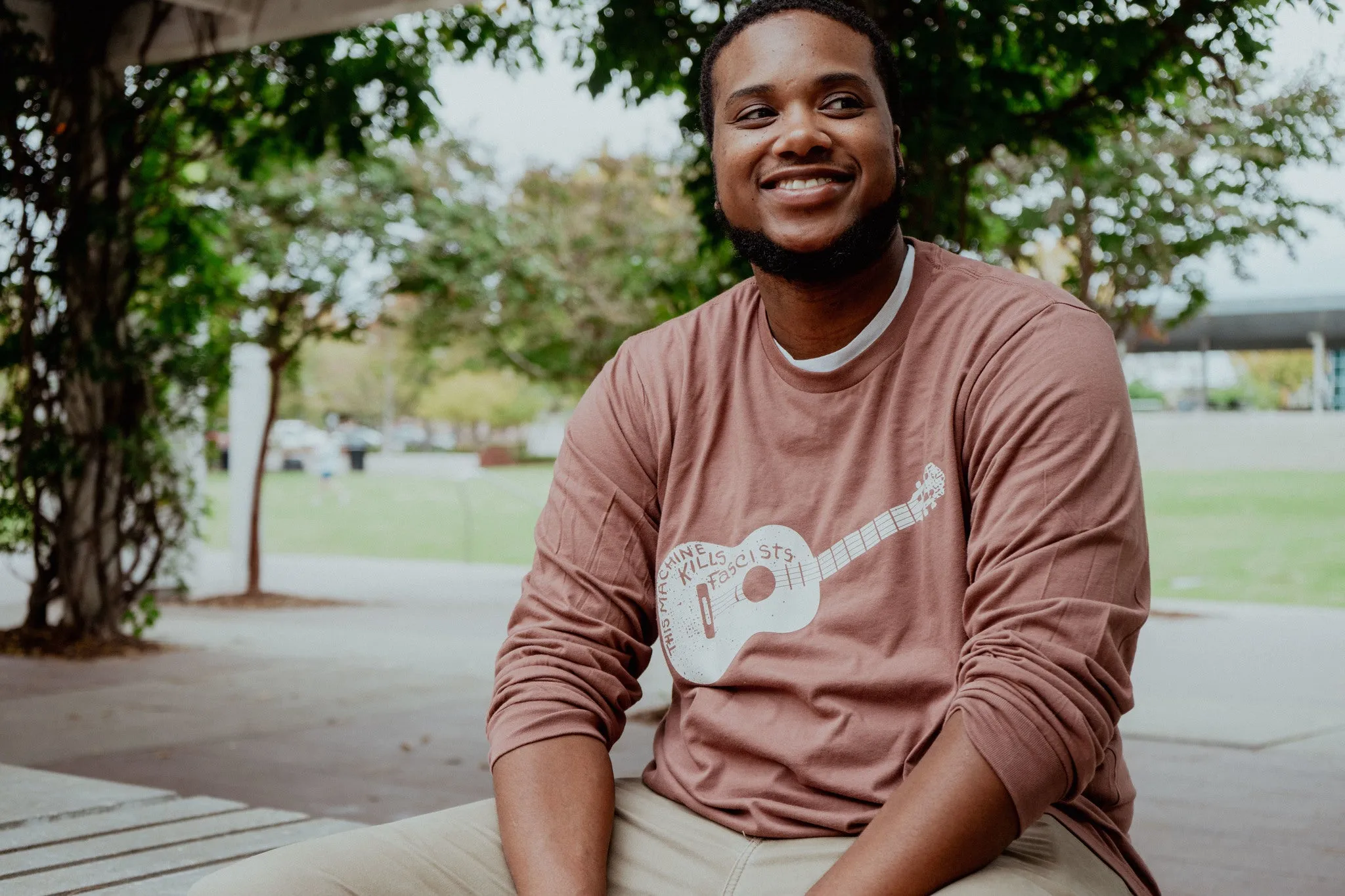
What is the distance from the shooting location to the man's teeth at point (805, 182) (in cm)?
192

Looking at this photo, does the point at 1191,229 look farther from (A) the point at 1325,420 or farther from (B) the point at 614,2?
(A) the point at 1325,420

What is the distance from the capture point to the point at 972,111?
5332mm

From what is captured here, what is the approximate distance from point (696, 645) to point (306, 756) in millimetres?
3877

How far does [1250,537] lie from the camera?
1920 cm

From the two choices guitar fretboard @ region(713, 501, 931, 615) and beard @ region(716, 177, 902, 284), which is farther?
beard @ region(716, 177, 902, 284)

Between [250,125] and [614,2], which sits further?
[250,125]

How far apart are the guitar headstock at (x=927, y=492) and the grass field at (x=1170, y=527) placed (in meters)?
8.81

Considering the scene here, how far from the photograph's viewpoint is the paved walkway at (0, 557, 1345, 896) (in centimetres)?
437

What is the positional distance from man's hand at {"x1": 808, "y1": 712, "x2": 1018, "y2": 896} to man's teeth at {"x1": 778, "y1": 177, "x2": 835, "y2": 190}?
2.53ft

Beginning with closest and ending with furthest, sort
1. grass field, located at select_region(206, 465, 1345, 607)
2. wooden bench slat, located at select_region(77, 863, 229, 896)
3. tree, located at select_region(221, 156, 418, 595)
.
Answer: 1. wooden bench slat, located at select_region(77, 863, 229, 896)
2. tree, located at select_region(221, 156, 418, 595)
3. grass field, located at select_region(206, 465, 1345, 607)

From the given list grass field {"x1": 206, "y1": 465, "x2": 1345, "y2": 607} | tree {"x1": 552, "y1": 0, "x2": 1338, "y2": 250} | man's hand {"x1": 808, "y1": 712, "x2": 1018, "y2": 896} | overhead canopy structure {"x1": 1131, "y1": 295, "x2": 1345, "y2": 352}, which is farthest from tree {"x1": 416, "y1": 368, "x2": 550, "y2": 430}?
man's hand {"x1": 808, "y1": 712, "x2": 1018, "y2": 896}

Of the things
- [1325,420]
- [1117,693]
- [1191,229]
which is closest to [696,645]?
[1117,693]

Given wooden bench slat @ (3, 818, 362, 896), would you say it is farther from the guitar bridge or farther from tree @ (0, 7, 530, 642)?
tree @ (0, 7, 530, 642)

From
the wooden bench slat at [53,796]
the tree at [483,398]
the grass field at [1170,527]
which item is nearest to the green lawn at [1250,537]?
the grass field at [1170,527]
